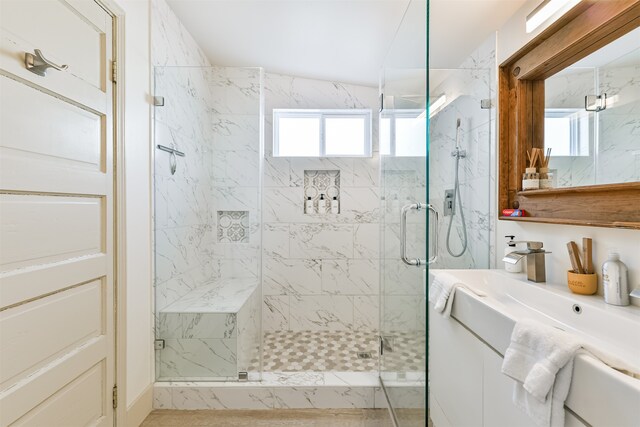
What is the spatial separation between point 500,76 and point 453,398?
1.82 metres

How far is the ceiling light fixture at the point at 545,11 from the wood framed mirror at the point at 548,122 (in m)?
0.04

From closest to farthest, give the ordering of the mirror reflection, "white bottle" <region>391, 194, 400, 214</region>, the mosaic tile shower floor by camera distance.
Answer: the mirror reflection, "white bottle" <region>391, 194, 400, 214</region>, the mosaic tile shower floor

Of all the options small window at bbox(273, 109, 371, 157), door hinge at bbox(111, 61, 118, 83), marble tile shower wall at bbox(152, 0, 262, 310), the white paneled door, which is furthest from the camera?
small window at bbox(273, 109, 371, 157)


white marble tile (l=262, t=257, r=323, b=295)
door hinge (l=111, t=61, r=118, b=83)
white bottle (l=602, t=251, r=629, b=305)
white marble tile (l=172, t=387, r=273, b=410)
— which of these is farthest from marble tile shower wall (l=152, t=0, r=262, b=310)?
white bottle (l=602, t=251, r=629, b=305)

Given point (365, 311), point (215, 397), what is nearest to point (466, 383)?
point (215, 397)

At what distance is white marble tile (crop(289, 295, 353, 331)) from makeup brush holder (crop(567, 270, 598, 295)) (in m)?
2.25

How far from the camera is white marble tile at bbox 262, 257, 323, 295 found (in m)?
3.35

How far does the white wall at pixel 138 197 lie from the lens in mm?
1765

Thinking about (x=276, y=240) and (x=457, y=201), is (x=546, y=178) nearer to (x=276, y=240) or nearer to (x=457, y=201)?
(x=457, y=201)

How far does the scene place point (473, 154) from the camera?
212 centimetres

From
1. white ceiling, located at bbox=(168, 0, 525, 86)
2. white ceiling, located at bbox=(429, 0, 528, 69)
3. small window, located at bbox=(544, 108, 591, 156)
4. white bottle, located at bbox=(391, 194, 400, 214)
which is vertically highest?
white ceiling, located at bbox=(168, 0, 525, 86)

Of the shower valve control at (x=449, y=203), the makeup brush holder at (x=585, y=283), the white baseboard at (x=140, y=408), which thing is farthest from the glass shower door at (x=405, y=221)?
the white baseboard at (x=140, y=408)

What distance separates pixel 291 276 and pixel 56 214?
2.30 meters

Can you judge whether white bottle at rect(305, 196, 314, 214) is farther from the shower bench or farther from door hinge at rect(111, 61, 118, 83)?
door hinge at rect(111, 61, 118, 83)
